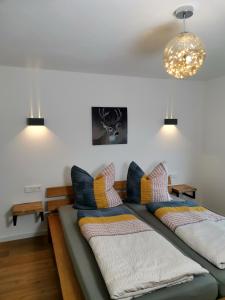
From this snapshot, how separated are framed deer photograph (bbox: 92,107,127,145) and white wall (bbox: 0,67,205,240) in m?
0.08

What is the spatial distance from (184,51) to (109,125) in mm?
1773

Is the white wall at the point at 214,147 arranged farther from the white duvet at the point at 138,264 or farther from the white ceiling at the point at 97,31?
the white duvet at the point at 138,264


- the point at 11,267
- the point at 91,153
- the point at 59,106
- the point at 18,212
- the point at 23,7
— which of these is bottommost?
the point at 11,267

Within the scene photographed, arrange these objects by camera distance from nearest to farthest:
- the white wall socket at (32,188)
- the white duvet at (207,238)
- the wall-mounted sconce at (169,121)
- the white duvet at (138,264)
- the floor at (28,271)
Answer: the white duvet at (138,264) < the white duvet at (207,238) < the floor at (28,271) < the white wall socket at (32,188) < the wall-mounted sconce at (169,121)

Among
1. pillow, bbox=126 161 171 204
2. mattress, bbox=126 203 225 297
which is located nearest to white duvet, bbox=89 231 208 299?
mattress, bbox=126 203 225 297

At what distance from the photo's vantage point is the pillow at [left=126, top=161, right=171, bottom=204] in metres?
2.79

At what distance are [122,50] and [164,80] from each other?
1.44 m

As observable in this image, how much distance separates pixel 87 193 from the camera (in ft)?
8.73

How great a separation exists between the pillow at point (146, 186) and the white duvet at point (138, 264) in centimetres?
101

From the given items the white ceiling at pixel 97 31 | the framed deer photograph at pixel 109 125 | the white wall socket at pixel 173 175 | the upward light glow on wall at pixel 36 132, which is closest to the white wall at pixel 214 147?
the white wall socket at pixel 173 175

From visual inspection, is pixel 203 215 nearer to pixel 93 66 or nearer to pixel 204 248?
pixel 204 248

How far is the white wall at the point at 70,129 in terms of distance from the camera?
2.72 m

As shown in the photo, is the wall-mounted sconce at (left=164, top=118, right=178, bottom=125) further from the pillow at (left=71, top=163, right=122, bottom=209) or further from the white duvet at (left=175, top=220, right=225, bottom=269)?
the white duvet at (left=175, top=220, right=225, bottom=269)

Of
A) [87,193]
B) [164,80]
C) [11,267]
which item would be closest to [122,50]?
[164,80]
